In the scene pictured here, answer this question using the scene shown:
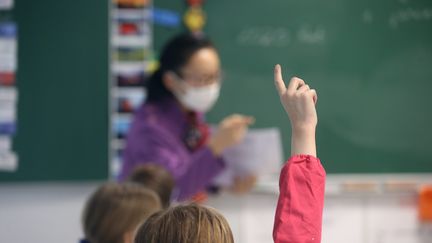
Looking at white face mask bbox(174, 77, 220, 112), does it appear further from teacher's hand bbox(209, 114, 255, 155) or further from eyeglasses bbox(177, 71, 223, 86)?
teacher's hand bbox(209, 114, 255, 155)

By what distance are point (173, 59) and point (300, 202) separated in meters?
1.53

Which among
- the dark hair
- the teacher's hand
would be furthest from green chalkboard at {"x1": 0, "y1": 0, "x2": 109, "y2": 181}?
the teacher's hand

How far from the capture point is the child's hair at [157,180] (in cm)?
218

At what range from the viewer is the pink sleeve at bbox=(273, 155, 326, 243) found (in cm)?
113

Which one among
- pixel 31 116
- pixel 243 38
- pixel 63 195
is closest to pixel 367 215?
pixel 243 38

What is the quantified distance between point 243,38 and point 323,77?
456 mm

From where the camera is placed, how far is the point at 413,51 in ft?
11.0

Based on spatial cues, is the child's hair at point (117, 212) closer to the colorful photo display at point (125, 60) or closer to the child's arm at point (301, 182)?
the child's arm at point (301, 182)

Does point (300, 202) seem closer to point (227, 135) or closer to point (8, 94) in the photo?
point (227, 135)

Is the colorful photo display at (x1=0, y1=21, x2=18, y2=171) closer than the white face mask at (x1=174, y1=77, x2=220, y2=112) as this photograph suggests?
No

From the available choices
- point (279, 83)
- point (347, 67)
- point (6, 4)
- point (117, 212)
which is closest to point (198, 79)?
point (117, 212)

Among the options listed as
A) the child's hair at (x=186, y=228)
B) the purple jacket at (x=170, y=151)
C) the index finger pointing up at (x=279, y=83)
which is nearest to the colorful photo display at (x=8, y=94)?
the purple jacket at (x=170, y=151)

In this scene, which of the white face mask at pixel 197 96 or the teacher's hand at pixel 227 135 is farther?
the white face mask at pixel 197 96

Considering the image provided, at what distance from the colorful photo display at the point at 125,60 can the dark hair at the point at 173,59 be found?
64 centimetres
